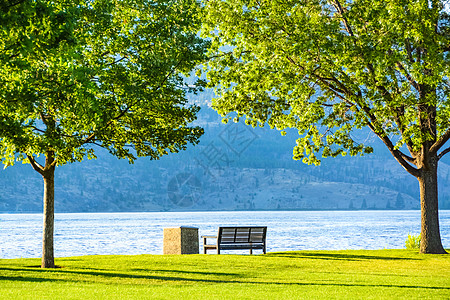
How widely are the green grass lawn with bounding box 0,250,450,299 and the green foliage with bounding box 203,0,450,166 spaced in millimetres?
4820

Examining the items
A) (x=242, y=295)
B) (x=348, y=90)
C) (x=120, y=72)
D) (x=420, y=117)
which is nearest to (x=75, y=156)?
(x=120, y=72)

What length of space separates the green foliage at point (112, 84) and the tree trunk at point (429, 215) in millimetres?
8408

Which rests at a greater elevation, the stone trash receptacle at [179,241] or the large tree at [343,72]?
the large tree at [343,72]

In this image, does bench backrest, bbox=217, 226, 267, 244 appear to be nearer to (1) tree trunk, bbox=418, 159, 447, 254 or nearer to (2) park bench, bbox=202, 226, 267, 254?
(2) park bench, bbox=202, 226, 267, 254

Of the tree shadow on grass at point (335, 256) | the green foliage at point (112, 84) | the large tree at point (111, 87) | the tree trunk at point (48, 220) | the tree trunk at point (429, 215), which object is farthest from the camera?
the tree trunk at point (429, 215)

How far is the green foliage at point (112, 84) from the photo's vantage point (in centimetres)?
1330

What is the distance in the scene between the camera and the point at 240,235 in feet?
73.8

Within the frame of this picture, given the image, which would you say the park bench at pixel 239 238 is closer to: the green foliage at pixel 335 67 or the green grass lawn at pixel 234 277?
the green grass lawn at pixel 234 277

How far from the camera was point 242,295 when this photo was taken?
475 inches

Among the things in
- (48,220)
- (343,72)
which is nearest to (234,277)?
(48,220)

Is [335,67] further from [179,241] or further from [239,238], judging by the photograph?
[179,241]

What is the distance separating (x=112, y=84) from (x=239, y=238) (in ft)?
27.7

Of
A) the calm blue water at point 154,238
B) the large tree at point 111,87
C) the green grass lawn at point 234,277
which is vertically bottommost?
the calm blue water at point 154,238

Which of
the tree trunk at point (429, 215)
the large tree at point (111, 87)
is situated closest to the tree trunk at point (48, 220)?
the large tree at point (111, 87)
